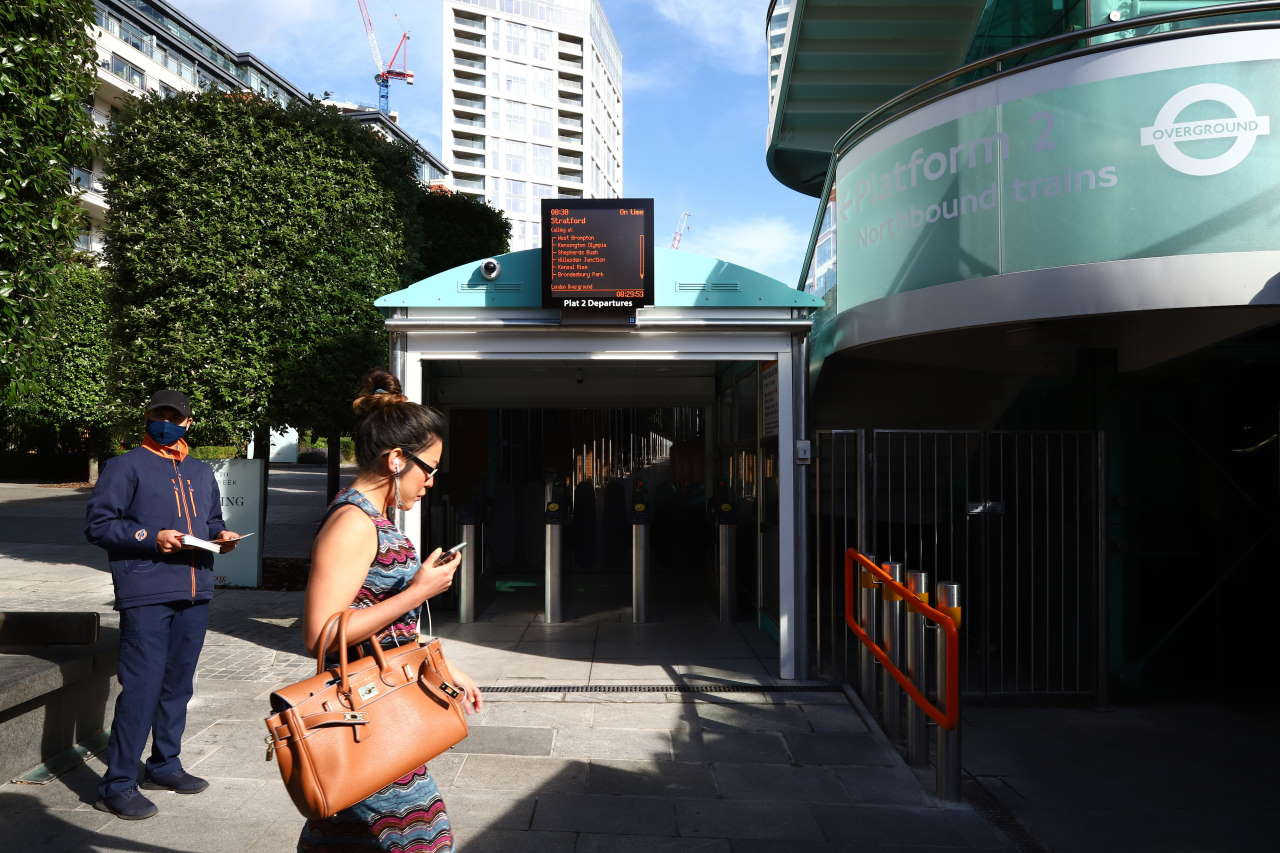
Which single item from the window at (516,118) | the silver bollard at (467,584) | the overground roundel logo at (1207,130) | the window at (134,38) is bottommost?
the silver bollard at (467,584)

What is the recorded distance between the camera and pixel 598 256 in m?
6.33

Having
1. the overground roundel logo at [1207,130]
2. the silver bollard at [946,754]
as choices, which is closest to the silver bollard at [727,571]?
the silver bollard at [946,754]

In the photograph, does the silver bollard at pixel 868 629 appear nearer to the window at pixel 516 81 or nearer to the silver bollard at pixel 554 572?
the silver bollard at pixel 554 572

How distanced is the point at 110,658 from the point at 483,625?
12.6 ft

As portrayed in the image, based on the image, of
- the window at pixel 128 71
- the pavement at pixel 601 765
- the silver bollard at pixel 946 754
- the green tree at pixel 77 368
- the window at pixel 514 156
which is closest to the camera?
the pavement at pixel 601 765

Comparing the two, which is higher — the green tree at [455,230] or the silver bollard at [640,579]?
the green tree at [455,230]

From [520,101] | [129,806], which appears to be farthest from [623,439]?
[520,101]

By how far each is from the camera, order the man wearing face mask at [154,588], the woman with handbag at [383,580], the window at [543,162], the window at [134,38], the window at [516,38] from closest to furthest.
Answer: the woman with handbag at [383,580]
the man wearing face mask at [154,588]
the window at [134,38]
the window at [516,38]
the window at [543,162]

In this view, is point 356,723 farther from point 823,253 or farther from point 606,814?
point 823,253

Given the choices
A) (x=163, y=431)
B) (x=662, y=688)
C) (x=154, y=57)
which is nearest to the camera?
(x=163, y=431)

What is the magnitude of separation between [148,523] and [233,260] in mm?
5285

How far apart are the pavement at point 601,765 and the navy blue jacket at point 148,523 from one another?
98 cm

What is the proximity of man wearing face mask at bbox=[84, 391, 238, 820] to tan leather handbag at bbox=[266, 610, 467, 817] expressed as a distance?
7.54 ft

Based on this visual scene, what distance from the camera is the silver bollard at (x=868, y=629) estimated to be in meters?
5.65
